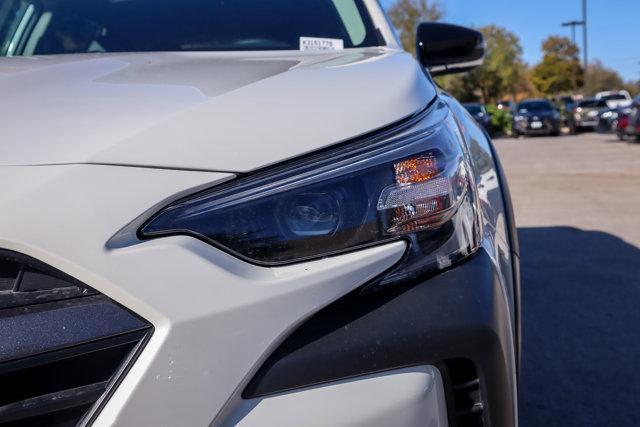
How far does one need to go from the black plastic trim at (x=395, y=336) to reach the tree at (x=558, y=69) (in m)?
47.5

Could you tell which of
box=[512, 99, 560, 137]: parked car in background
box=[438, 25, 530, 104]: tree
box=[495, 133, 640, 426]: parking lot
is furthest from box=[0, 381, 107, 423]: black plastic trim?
→ box=[438, 25, 530, 104]: tree

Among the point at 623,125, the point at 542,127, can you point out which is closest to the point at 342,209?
A: the point at 623,125

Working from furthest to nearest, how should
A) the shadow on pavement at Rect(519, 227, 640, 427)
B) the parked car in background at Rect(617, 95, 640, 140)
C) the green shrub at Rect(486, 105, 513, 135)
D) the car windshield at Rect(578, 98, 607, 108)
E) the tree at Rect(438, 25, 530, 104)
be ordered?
the tree at Rect(438, 25, 530, 104), the green shrub at Rect(486, 105, 513, 135), the car windshield at Rect(578, 98, 607, 108), the parked car in background at Rect(617, 95, 640, 140), the shadow on pavement at Rect(519, 227, 640, 427)

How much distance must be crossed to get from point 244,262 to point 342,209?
201mm

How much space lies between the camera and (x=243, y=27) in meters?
2.49

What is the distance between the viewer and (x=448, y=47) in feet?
9.05

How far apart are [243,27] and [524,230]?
4.52m

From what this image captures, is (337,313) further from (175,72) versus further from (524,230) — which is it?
(524,230)

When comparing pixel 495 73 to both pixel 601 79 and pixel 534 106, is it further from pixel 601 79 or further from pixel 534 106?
pixel 601 79

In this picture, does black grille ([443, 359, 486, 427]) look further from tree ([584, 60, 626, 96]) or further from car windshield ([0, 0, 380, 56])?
tree ([584, 60, 626, 96])

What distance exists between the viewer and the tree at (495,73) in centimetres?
4334

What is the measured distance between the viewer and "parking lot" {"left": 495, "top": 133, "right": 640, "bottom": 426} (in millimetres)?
2762

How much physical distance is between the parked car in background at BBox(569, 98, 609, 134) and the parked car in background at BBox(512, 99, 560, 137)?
1.24m

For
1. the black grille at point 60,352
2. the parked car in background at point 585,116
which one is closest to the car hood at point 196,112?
the black grille at point 60,352
